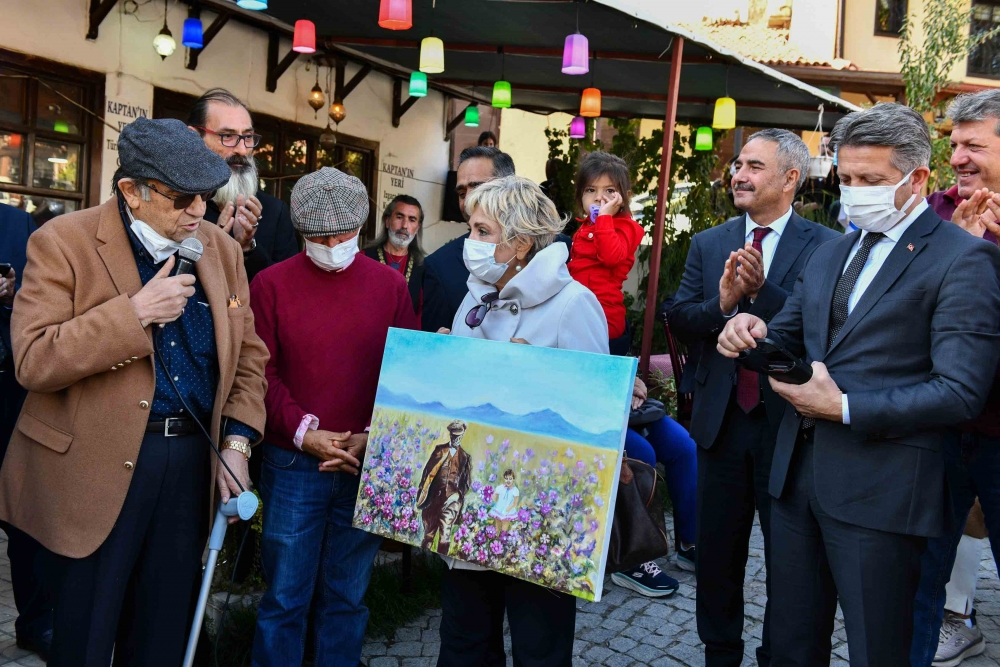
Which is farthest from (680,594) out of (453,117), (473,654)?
(453,117)

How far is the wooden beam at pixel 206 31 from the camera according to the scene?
25.8ft

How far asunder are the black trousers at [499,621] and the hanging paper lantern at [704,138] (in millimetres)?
8072

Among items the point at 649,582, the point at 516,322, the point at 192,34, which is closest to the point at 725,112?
the point at 192,34

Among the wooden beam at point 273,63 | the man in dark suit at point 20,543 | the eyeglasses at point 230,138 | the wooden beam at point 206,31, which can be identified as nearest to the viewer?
the man in dark suit at point 20,543

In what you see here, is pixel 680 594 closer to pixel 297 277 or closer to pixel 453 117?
pixel 297 277

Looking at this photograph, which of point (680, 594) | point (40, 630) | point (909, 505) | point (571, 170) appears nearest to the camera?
point (909, 505)

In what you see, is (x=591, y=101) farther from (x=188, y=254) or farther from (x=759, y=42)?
(x=759, y=42)

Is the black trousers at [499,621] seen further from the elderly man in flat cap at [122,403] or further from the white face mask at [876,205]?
the white face mask at [876,205]

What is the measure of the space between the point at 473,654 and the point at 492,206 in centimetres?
155

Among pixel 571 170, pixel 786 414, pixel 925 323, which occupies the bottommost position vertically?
pixel 786 414

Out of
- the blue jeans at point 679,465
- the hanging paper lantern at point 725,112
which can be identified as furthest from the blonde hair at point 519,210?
the hanging paper lantern at point 725,112

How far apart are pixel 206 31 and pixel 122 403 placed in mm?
6287

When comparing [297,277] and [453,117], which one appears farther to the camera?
[453,117]

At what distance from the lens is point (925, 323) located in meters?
2.58
